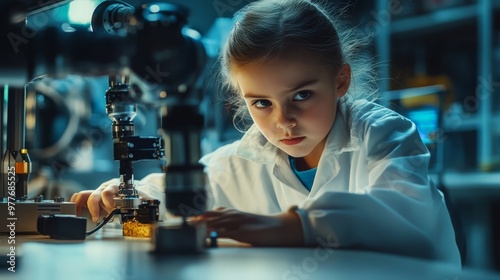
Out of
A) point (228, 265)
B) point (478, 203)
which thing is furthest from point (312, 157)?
point (478, 203)

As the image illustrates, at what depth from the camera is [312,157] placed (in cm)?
80

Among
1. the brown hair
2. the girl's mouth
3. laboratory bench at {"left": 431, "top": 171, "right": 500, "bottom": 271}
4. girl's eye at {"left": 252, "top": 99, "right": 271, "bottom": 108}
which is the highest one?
the brown hair

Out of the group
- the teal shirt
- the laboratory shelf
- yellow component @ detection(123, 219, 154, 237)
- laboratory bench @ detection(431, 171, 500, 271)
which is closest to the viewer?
yellow component @ detection(123, 219, 154, 237)

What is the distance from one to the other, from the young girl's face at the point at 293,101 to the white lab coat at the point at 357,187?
0.03m

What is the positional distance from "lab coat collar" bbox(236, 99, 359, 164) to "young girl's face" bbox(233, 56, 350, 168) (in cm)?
1

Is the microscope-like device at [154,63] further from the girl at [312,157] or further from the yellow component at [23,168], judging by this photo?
the yellow component at [23,168]

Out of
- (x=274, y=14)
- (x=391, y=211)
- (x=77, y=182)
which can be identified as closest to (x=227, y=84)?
(x=274, y=14)

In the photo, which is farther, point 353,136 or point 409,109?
point 409,109

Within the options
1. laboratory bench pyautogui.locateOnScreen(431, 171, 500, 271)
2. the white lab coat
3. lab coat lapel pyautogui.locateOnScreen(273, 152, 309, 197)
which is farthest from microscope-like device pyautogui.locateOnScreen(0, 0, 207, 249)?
laboratory bench pyautogui.locateOnScreen(431, 171, 500, 271)

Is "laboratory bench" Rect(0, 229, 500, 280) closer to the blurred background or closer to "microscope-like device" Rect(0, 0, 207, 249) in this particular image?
"microscope-like device" Rect(0, 0, 207, 249)

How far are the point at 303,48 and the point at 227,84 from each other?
5.4 inches

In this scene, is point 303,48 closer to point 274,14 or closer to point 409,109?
point 274,14

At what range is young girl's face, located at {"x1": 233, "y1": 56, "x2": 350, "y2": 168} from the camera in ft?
2.19

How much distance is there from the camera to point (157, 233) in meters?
0.37
